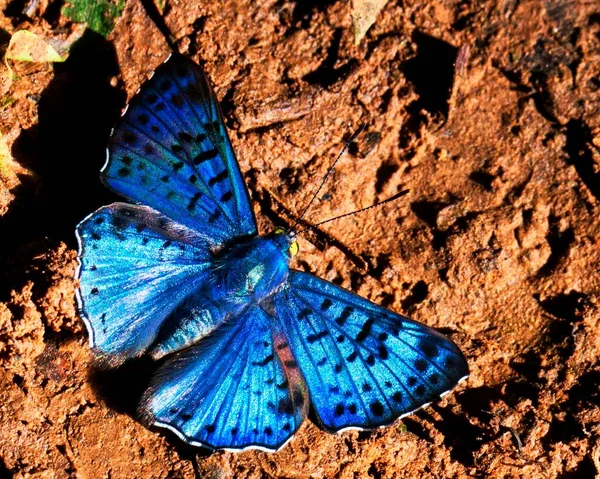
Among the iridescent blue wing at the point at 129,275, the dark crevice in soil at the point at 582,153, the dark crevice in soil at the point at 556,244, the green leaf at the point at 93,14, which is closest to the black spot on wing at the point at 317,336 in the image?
the iridescent blue wing at the point at 129,275

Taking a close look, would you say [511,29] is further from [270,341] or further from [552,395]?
[270,341]

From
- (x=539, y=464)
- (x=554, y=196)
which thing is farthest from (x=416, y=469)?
(x=554, y=196)

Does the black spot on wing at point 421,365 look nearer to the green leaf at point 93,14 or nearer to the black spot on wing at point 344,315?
the black spot on wing at point 344,315

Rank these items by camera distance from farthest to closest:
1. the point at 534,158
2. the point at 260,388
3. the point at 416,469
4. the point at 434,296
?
the point at 534,158 → the point at 434,296 → the point at 416,469 → the point at 260,388

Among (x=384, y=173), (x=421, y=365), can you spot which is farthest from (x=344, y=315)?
(x=384, y=173)

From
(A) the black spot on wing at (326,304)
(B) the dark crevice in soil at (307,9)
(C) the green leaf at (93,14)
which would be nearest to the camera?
(A) the black spot on wing at (326,304)

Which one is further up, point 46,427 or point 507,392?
point 507,392
